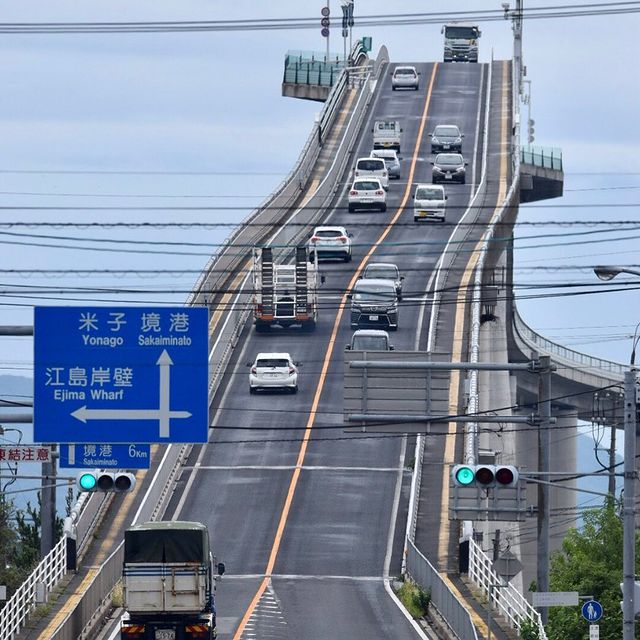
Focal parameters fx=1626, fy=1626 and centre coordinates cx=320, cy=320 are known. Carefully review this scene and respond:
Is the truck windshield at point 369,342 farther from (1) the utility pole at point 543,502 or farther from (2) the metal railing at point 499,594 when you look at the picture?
(1) the utility pole at point 543,502

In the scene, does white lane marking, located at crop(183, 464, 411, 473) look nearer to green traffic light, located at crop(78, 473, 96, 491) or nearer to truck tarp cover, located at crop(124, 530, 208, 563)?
truck tarp cover, located at crop(124, 530, 208, 563)

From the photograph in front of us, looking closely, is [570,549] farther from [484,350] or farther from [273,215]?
[273,215]

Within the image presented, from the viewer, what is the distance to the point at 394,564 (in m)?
47.4

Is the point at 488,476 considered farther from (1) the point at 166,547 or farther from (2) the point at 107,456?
(1) the point at 166,547

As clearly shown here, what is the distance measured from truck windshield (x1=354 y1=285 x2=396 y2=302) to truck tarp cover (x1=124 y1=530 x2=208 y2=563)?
112 feet

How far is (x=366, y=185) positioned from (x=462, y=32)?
53833 mm

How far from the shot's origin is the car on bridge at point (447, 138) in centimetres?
10600

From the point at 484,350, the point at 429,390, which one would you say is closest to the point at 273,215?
the point at 484,350

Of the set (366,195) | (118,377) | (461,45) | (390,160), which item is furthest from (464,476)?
(461,45)

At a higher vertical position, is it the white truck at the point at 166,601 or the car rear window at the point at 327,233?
the car rear window at the point at 327,233

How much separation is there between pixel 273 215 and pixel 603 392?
28940 millimetres

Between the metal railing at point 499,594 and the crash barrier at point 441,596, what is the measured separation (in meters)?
0.72

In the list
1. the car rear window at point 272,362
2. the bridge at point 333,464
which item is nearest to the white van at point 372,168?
the bridge at point 333,464

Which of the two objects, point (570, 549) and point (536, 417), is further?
point (570, 549)
